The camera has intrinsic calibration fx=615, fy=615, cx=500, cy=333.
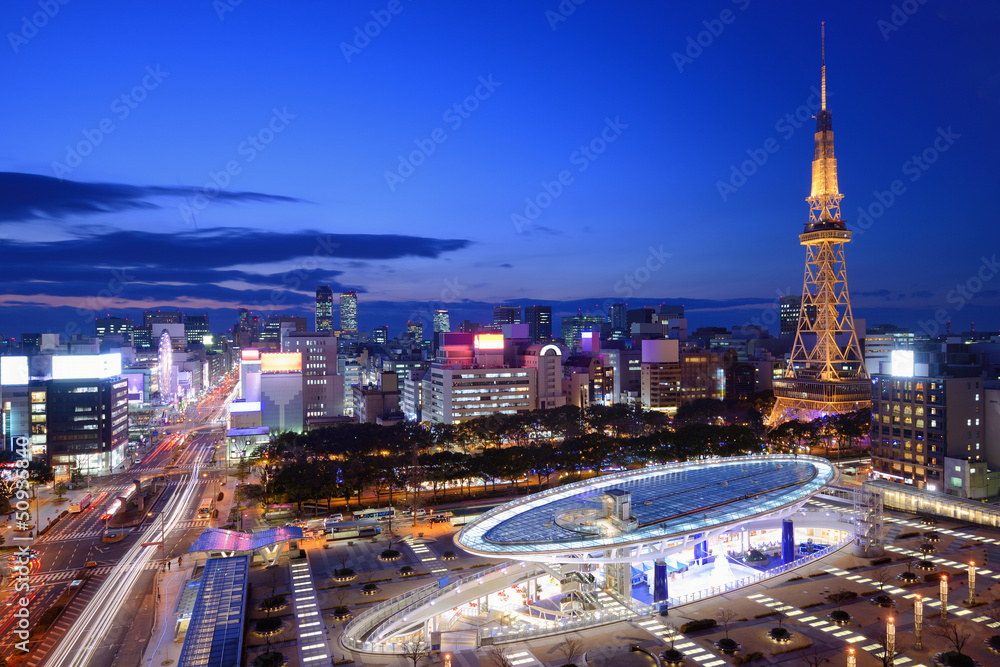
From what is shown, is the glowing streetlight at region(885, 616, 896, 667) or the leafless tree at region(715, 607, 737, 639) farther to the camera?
the leafless tree at region(715, 607, 737, 639)

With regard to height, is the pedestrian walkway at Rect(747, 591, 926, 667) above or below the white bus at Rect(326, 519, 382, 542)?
above

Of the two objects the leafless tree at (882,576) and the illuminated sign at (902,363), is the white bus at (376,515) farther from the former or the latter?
the illuminated sign at (902,363)

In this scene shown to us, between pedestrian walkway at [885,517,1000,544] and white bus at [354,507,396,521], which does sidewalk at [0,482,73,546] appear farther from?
pedestrian walkway at [885,517,1000,544]

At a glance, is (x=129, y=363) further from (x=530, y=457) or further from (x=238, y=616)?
(x=238, y=616)

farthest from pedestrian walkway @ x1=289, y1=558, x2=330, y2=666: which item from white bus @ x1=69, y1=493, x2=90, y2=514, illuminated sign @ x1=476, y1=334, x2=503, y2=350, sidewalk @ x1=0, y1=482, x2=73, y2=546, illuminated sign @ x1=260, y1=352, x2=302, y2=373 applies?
illuminated sign @ x1=260, y1=352, x2=302, y2=373

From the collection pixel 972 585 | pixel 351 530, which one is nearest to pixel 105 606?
pixel 351 530

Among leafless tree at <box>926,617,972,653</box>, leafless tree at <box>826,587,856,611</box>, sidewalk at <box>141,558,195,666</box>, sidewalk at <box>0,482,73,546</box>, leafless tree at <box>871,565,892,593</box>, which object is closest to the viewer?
leafless tree at <box>926,617,972,653</box>
